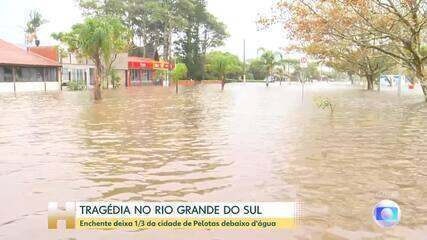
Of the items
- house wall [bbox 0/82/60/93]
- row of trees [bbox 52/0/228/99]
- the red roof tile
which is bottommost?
house wall [bbox 0/82/60/93]

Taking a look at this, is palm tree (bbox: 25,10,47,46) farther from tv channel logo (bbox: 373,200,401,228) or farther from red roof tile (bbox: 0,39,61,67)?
tv channel logo (bbox: 373,200,401,228)

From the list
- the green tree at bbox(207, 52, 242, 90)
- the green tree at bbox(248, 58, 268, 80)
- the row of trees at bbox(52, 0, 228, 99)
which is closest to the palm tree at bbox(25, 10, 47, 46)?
the row of trees at bbox(52, 0, 228, 99)

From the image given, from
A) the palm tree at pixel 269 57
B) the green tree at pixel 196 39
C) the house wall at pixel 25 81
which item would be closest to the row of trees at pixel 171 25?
the green tree at pixel 196 39

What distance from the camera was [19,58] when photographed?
4650 centimetres

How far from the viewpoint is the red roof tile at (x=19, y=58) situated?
4389 cm

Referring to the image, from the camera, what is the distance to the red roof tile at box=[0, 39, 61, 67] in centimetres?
4389

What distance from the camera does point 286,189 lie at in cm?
689

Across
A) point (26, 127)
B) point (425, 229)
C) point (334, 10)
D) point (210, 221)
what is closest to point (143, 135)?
point (26, 127)

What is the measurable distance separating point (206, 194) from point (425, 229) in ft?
8.90

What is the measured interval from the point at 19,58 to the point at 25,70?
1224 mm

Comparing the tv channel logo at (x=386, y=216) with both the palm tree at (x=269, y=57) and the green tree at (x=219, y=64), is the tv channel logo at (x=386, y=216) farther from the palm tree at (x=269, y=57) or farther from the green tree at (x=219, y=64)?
the palm tree at (x=269, y=57)

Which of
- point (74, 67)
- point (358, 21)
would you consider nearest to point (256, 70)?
point (74, 67)

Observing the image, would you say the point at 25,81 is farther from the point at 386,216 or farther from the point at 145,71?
the point at 386,216

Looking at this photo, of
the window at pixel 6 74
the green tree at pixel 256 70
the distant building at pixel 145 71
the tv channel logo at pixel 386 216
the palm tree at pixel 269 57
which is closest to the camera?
the tv channel logo at pixel 386 216
